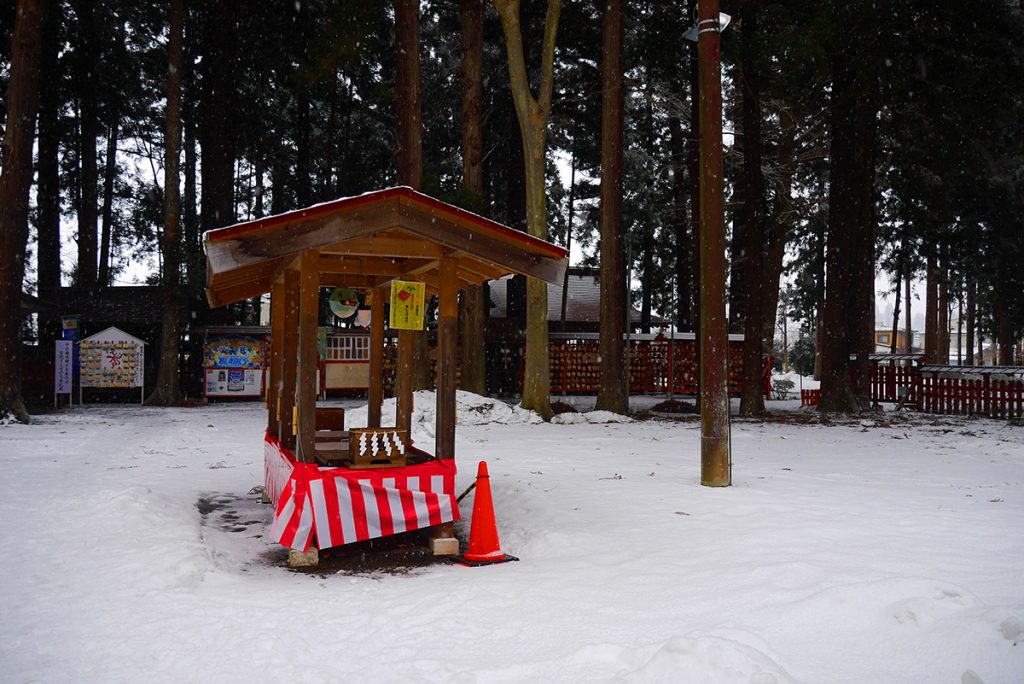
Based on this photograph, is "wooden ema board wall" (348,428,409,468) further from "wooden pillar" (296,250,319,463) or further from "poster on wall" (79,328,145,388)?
"poster on wall" (79,328,145,388)

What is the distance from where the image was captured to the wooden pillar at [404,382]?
8.65 meters

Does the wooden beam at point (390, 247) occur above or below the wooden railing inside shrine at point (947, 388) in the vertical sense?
above

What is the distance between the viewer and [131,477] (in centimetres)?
1011

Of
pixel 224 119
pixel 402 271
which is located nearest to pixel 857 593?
pixel 402 271

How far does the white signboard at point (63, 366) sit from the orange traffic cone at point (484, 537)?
19450 millimetres

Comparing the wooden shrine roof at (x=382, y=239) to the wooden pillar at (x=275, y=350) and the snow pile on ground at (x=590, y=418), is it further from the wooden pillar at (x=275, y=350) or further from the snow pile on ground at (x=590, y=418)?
the snow pile on ground at (x=590, y=418)

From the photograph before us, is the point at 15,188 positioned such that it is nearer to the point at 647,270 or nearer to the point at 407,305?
the point at 407,305

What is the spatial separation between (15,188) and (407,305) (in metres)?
13.8

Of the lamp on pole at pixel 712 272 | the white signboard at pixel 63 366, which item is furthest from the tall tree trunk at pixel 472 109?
the white signboard at pixel 63 366

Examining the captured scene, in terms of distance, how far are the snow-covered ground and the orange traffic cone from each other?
0.20 m

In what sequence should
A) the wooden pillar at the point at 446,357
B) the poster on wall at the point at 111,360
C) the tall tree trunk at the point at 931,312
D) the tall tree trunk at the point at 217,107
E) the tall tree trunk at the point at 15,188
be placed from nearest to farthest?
the wooden pillar at the point at 446,357 < the tall tree trunk at the point at 15,188 < the poster on wall at the point at 111,360 < the tall tree trunk at the point at 217,107 < the tall tree trunk at the point at 931,312

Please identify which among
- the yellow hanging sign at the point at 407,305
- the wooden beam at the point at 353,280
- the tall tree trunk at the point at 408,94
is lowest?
the yellow hanging sign at the point at 407,305

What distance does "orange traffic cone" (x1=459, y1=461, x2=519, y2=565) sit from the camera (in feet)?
22.1

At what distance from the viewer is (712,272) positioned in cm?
937
